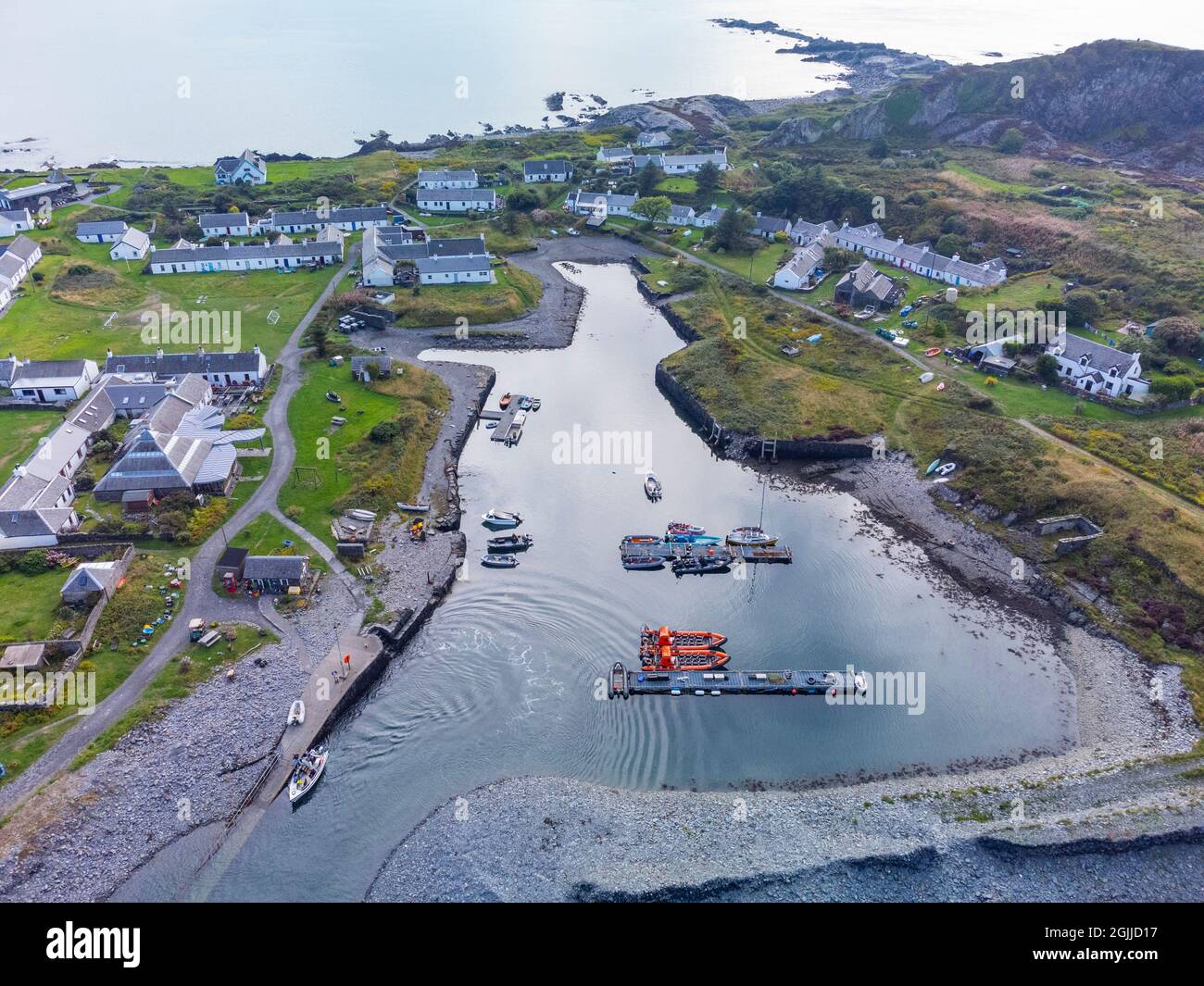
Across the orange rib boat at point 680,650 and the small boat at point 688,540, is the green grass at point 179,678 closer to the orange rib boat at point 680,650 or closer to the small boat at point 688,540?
the orange rib boat at point 680,650

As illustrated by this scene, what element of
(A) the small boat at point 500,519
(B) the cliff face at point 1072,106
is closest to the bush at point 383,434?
(A) the small boat at point 500,519

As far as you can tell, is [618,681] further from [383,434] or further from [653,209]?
[653,209]

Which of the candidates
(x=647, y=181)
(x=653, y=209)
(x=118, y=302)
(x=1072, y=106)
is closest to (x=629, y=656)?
(x=118, y=302)

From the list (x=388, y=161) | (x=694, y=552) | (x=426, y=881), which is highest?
(x=388, y=161)

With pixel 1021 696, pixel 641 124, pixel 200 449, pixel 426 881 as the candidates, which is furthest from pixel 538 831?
pixel 641 124
